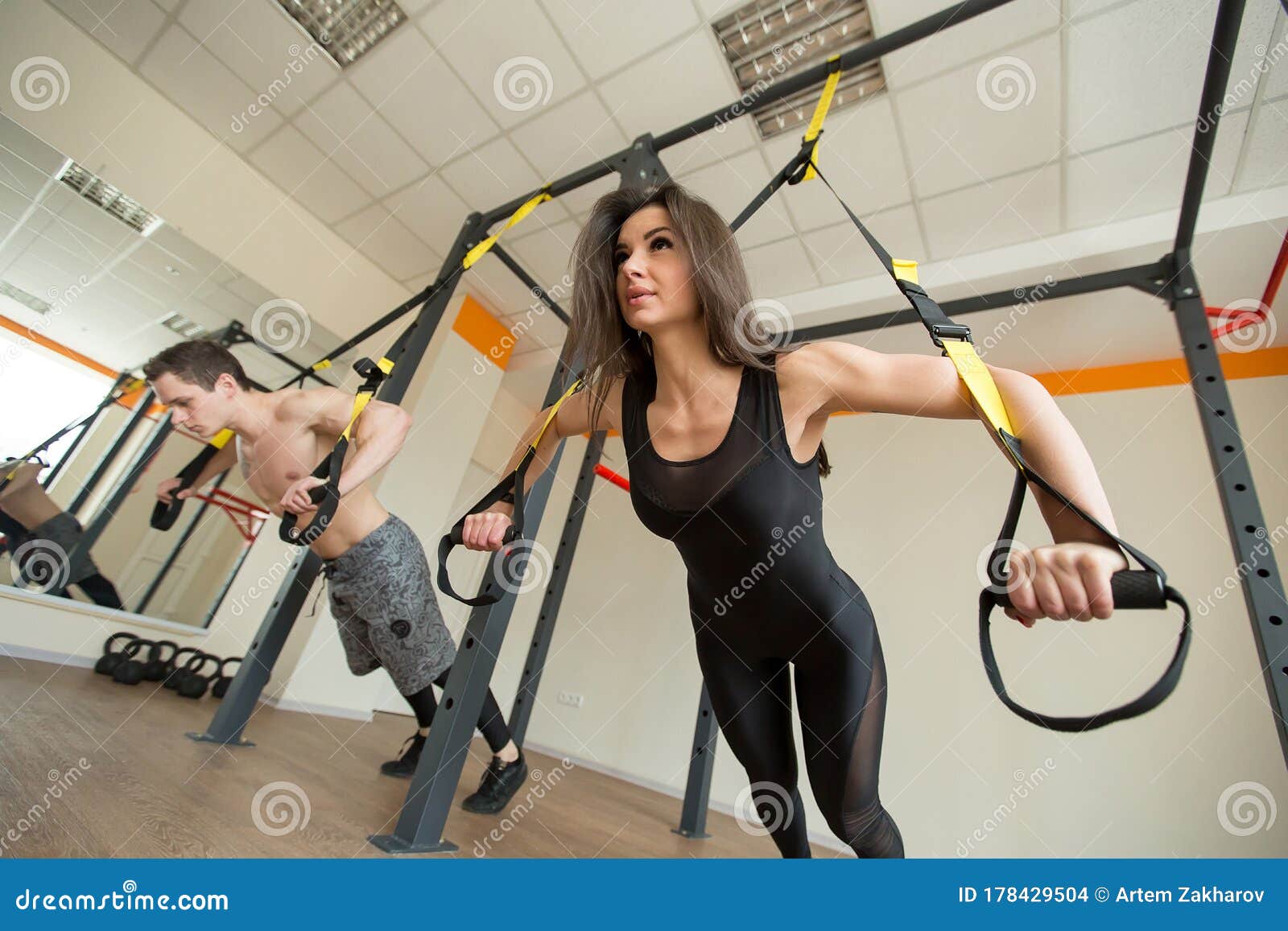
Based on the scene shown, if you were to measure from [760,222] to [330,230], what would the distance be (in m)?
3.49

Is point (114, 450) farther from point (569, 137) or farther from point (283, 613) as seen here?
point (569, 137)

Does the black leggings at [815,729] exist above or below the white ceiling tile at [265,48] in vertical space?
below

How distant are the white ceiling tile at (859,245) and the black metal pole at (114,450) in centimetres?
466

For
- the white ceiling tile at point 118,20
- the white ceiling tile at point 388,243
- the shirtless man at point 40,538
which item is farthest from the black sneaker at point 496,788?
the white ceiling tile at point 118,20

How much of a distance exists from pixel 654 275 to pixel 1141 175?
3.13 meters

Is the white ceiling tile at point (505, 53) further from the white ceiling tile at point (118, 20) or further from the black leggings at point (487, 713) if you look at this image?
the black leggings at point (487, 713)

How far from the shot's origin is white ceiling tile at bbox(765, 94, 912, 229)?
2.86 meters

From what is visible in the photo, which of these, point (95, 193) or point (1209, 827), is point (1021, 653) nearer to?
point (1209, 827)

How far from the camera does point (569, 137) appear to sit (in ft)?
10.9

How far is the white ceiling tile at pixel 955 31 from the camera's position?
2.34 metres

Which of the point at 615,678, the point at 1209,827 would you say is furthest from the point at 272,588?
the point at 1209,827

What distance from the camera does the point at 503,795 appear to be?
2121 millimetres

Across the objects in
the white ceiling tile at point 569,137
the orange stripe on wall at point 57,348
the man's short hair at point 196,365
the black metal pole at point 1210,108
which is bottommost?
the man's short hair at point 196,365

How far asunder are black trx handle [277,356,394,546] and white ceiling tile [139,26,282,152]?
328 cm
